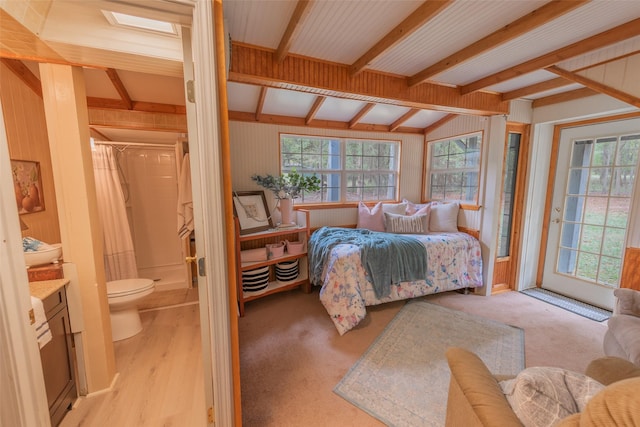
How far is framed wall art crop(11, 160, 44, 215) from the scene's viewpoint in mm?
1815

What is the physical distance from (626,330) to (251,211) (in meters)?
3.12

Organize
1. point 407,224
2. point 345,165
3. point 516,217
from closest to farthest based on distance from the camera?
point 516,217
point 407,224
point 345,165

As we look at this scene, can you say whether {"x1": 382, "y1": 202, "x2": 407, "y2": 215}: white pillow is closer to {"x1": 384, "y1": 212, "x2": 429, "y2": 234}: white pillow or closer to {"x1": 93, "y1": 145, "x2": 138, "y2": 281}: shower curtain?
{"x1": 384, "y1": 212, "x2": 429, "y2": 234}: white pillow

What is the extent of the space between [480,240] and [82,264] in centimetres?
379

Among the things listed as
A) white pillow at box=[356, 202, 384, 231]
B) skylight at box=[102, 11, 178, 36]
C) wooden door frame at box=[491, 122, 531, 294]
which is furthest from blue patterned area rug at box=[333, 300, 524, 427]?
skylight at box=[102, 11, 178, 36]

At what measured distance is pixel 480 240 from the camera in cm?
325

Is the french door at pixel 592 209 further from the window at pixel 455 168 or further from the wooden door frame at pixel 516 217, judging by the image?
the window at pixel 455 168

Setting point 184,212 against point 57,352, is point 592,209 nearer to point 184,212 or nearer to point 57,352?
point 184,212

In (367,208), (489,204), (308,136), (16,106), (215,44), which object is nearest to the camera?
(215,44)

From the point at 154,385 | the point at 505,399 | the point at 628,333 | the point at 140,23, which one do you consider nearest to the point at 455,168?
the point at 628,333

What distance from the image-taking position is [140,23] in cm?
128

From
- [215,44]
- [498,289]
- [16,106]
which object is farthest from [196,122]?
[498,289]

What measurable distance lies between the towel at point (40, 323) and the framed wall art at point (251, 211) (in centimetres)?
165

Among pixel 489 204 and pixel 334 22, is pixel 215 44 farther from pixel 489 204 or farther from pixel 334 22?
pixel 489 204
